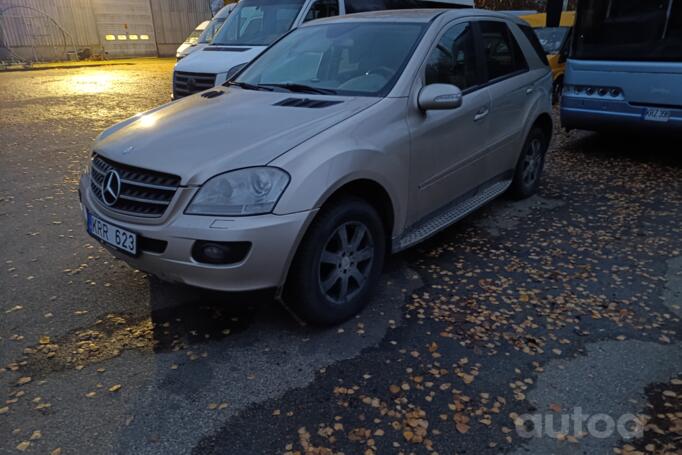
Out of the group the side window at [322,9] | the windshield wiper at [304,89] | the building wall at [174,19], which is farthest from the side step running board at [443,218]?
the building wall at [174,19]

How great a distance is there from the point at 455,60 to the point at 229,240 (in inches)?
92.6

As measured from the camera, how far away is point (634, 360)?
2.75m

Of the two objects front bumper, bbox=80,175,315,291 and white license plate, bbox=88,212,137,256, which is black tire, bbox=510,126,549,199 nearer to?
front bumper, bbox=80,175,315,291

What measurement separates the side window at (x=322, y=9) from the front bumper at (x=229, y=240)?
19.7 feet

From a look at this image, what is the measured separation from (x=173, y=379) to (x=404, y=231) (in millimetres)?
1710

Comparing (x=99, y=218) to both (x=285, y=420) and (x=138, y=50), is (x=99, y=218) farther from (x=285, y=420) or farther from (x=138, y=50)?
(x=138, y=50)

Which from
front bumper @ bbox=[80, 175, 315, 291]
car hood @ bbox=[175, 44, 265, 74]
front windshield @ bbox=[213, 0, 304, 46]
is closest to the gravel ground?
front bumper @ bbox=[80, 175, 315, 291]

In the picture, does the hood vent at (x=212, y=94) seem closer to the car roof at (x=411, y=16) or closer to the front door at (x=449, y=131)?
the car roof at (x=411, y=16)

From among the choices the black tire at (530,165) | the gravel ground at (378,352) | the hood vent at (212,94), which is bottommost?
the gravel ground at (378,352)

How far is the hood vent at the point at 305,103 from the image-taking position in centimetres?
315

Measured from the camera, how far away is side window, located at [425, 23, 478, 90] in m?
3.54

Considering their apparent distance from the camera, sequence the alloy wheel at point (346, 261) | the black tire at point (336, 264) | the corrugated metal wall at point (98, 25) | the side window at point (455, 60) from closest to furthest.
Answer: the black tire at point (336, 264)
the alloy wheel at point (346, 261)
the side window at point (455, 60)
the corrugated metal wall at point (98, 25)

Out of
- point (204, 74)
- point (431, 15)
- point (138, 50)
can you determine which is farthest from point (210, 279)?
point (138, 50)

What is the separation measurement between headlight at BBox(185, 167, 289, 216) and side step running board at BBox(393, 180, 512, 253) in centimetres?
112
